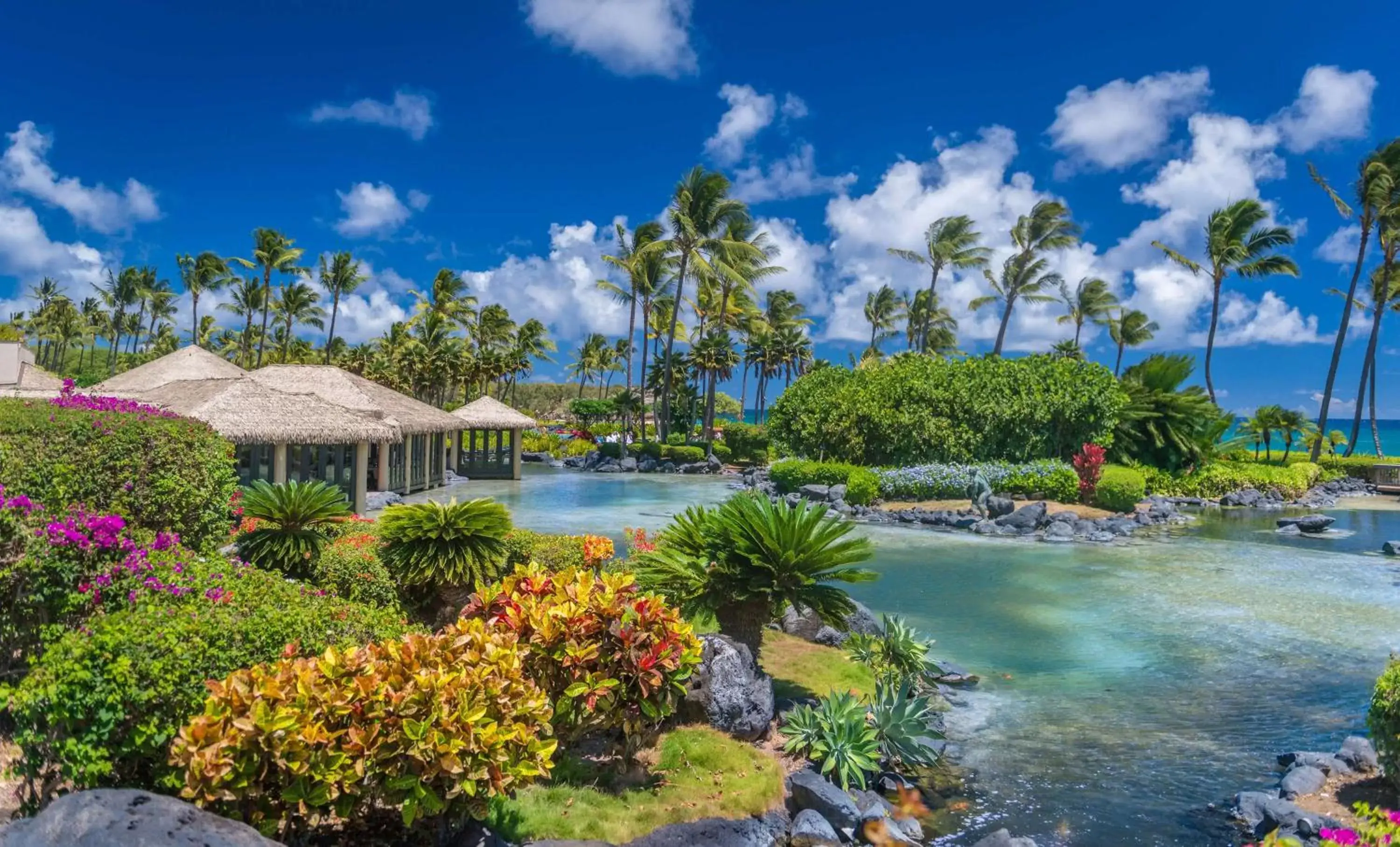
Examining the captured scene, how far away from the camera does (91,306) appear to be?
270 feet

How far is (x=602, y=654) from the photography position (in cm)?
637

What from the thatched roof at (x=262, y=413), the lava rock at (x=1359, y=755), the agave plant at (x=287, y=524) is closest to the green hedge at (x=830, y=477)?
the thatched roof at (x=262, y=413)

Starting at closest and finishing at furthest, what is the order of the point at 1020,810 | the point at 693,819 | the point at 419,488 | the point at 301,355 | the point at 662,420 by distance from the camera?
the point at 693,819, the point at 1020,810, the point at 419,488, the point at 662,420, the point at 301,355

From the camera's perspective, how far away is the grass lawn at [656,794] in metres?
5.93

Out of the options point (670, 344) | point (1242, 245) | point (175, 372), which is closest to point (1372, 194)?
point (1242, 245)

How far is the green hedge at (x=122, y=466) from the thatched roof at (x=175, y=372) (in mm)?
21643

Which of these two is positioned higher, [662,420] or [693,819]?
[662,420]

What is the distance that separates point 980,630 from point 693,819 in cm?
852

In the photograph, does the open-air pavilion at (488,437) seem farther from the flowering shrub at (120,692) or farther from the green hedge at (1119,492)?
the flowering shrub at (120,692)

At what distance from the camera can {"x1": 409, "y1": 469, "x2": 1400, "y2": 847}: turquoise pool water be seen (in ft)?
25.5

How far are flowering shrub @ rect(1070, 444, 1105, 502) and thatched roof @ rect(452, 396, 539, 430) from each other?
2084 centimetres

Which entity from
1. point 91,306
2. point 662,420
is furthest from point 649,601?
point 91,306

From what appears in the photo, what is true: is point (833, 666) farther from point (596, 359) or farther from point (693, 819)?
point (596, 359)

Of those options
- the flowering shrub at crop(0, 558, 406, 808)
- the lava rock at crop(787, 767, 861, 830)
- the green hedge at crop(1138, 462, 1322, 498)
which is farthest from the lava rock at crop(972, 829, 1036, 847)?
the green hedge at crop(1138, 462, 1322, 498)
